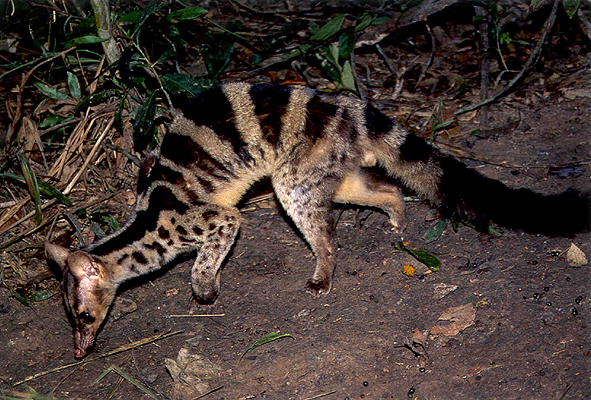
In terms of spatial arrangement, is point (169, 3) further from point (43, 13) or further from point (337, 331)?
point (337, 331)

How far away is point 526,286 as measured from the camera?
392cm

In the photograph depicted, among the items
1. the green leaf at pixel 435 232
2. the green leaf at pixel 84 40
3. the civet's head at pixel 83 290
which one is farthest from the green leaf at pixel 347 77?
the civet's head at pixel 83 290

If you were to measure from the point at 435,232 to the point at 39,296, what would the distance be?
10.3ft

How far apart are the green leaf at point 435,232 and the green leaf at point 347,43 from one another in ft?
6.64

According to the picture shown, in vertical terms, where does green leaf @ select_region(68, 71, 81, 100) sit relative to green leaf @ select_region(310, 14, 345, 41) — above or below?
below

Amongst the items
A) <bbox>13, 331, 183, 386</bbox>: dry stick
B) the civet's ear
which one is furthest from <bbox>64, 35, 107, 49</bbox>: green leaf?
<bbox>13, 331, 183, 386</bbox>: dry stick

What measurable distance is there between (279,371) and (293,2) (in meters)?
5.34

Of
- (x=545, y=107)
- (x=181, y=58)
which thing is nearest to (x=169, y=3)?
(x=181, y=58)

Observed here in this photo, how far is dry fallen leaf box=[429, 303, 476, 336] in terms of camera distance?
3.73m

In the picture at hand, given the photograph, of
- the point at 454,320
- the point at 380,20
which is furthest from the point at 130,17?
the point at 454,320

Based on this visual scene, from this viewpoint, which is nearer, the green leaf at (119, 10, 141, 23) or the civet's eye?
the civet's eye

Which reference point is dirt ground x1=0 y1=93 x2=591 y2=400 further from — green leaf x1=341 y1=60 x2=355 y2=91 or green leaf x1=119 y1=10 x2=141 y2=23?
green leaf x1=119 y1=10 x2=141 y2=23

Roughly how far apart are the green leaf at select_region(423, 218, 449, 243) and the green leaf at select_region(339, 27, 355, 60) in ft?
6.64

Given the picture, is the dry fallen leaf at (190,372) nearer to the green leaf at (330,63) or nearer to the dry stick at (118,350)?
the dry stick at (118,350)
